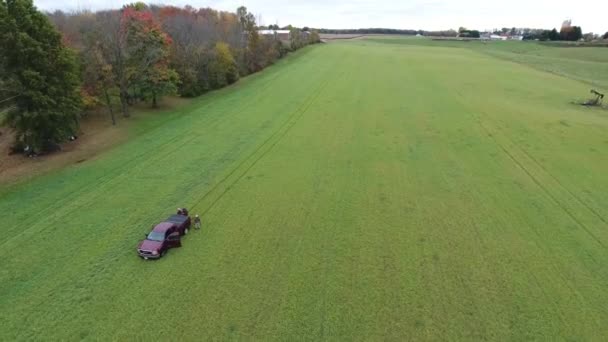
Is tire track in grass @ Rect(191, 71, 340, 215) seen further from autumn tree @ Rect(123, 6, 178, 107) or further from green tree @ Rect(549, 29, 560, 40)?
green tree @ Rect(549, 29, 560, 40)

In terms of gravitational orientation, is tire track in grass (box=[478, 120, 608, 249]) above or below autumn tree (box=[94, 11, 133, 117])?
below

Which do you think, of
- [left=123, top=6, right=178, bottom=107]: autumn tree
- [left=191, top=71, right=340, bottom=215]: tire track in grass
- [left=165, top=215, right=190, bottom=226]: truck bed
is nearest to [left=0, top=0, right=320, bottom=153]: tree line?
[left=123, top=6, right=178, bottom=107]: autumn tree

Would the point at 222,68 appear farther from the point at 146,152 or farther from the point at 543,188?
the point at 543,188

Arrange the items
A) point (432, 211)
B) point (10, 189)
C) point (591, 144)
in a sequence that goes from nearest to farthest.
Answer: point (432, 211) → point (10, 189) → point (591, 144)

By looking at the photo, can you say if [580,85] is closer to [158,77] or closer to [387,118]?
[387,118]

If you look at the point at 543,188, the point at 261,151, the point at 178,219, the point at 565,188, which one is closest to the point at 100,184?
the point at 178,219

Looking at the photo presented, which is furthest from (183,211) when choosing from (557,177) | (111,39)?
(111,39)
